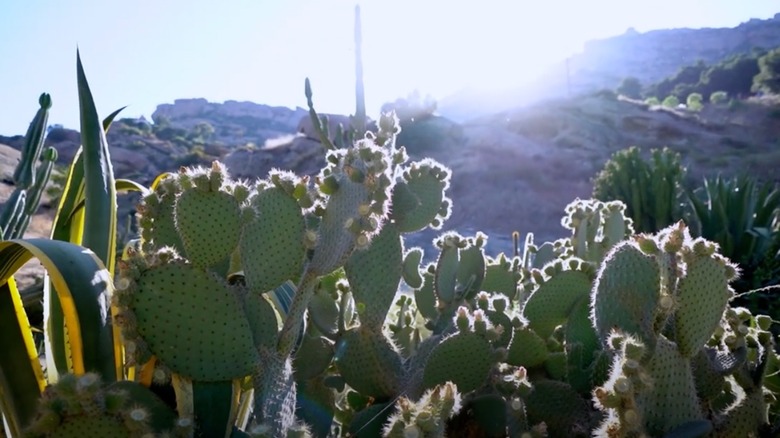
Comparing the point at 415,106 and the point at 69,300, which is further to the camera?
the point at 415,106

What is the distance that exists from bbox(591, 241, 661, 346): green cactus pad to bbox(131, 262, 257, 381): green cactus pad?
0.76m

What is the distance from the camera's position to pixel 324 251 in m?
1.40

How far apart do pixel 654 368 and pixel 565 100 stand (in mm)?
40625

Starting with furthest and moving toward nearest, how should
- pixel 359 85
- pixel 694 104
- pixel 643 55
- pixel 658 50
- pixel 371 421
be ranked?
pixel 643 55
pixel 658 50
pixel 694 104
pixel 359 85
pixel 371 421

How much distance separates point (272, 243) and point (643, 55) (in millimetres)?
117098

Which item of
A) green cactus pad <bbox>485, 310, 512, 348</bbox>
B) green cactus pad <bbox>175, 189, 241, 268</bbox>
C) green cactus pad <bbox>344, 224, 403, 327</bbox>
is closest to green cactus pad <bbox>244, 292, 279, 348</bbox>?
green cactus pad <bbox>175, 189, 241, 268</bbox>

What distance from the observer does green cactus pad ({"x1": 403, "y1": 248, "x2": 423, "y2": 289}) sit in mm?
2207

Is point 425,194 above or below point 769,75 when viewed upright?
above

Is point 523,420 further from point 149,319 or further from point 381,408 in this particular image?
point 149,319

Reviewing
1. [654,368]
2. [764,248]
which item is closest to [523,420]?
[654,368]

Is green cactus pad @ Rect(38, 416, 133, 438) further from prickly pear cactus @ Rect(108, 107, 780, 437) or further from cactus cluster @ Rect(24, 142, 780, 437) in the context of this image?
prickly pear cactus @ Rect(108, 107, 780, 437)

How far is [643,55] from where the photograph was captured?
107750mm

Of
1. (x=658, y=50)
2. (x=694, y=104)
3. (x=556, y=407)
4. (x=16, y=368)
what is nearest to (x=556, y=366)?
(x=556, y=407)

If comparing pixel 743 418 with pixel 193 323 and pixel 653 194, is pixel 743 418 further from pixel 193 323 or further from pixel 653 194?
pixel 653 194
